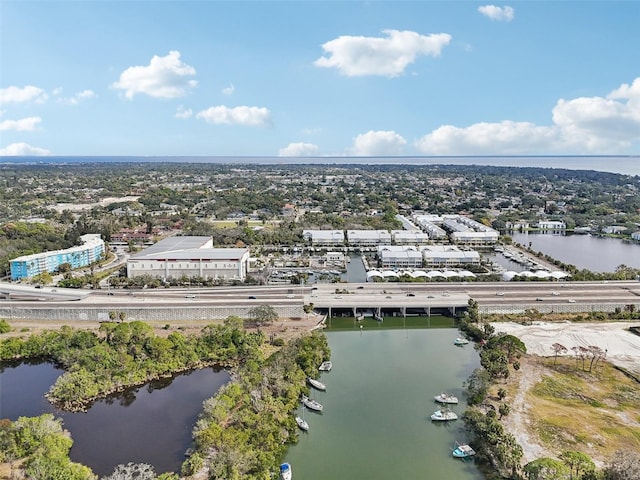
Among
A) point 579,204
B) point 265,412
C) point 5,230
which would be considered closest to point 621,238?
point 579,204

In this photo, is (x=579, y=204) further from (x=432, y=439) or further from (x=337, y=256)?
(x=432, y=439)

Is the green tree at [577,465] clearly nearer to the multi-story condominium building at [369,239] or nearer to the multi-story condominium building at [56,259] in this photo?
the multi-story condominium building at [369,239]

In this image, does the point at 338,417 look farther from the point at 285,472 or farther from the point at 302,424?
the point at 285,472

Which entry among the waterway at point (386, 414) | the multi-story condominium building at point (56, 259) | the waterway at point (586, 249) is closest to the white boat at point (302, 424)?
the waterway at point (386, 414)

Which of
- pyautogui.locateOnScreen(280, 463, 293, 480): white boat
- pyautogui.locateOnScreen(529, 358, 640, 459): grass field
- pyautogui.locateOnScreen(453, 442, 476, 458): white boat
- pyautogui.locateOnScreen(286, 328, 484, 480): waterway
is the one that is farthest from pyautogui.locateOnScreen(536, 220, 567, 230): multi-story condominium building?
pyautogui.locateOnScreen(280, 463, 293, 480): white boat

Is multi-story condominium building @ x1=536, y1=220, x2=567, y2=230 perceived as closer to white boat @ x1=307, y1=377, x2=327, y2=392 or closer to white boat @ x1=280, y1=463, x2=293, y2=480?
white boat @ x1=307, y1=377, x2=327, y2=392

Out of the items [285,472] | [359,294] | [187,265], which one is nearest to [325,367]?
[285,472]
